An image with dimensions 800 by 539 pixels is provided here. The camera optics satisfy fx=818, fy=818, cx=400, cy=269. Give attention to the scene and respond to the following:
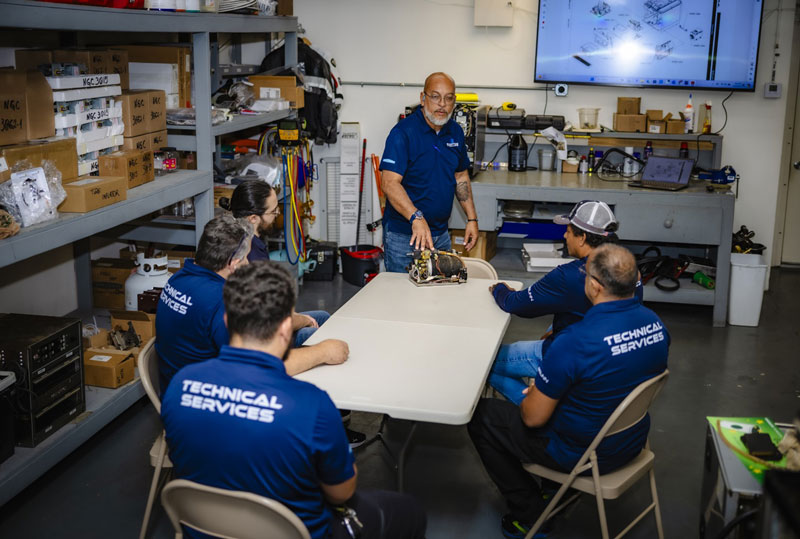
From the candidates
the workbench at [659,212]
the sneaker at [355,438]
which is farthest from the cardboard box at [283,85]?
the sneaker at [355,438]

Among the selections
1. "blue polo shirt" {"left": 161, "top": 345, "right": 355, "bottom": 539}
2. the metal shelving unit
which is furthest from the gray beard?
"blue polo shirt" {"left": 161, "top": 345, "right": 355, "bottom": 539}

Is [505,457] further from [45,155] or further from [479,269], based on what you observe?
[45,155]

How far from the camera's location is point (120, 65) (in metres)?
4.26

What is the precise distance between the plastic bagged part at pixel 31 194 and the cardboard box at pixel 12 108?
12cm

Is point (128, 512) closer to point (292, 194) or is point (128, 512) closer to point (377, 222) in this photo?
point (292, 194)

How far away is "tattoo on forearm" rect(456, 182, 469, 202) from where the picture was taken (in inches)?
188

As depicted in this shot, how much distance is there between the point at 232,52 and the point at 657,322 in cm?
506

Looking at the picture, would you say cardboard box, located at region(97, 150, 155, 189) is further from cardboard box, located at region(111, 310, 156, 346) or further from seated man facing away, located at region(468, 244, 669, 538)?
seated man facing away, located at region(468, 244, 669, 538)

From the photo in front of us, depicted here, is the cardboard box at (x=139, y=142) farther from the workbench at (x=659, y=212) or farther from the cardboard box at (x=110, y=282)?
the workbench at (x=659, y=212)

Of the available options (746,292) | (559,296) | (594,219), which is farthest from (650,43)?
(559,296)

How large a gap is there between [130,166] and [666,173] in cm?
387

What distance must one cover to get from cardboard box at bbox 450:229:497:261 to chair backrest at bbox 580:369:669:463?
3246 mm

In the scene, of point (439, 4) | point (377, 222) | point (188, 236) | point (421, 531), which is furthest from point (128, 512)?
point (439, 4)

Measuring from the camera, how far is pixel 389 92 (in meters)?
6.88
